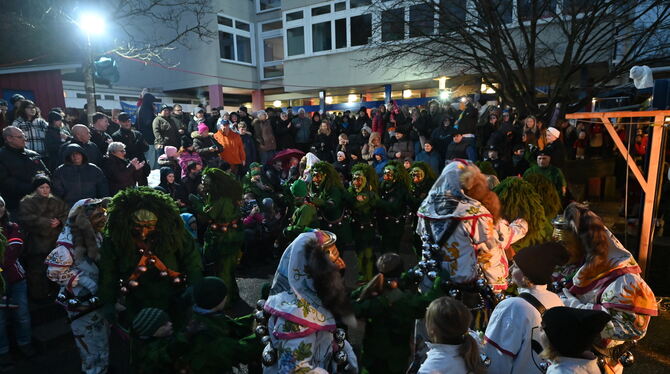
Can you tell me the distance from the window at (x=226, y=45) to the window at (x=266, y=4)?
303 centimetres

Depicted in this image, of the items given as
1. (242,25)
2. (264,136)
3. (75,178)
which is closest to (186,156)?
(75,178)

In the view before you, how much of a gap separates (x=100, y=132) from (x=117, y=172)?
5.94ft

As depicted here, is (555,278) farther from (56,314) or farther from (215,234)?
(56,314)

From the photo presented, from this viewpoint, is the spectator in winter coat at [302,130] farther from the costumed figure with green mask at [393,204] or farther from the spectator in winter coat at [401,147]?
the costumed figure with green mask at [393,204]

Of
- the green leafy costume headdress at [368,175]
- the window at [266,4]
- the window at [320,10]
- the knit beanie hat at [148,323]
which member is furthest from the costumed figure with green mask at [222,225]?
the window at [266,4]

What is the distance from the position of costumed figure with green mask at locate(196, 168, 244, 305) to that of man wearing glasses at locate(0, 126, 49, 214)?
2734 millimetres

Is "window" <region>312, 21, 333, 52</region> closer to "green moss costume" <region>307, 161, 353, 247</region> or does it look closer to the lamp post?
the lamp post

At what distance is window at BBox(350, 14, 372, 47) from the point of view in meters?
20.1

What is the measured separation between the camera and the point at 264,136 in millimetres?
11383

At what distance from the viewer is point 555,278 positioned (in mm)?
3248

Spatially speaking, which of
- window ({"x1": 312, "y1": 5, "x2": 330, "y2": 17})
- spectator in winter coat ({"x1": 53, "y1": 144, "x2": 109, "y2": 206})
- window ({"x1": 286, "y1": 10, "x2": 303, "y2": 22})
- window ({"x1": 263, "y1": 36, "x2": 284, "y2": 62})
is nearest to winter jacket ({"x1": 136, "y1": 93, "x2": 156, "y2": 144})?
spectator in winter coat ({"x1": 53, "y1": 144, "x2": 109, "y2": 206})

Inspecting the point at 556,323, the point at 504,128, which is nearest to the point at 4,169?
the point at 556,323

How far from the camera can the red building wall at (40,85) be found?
13.6 metres

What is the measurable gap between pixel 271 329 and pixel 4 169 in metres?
5.32
